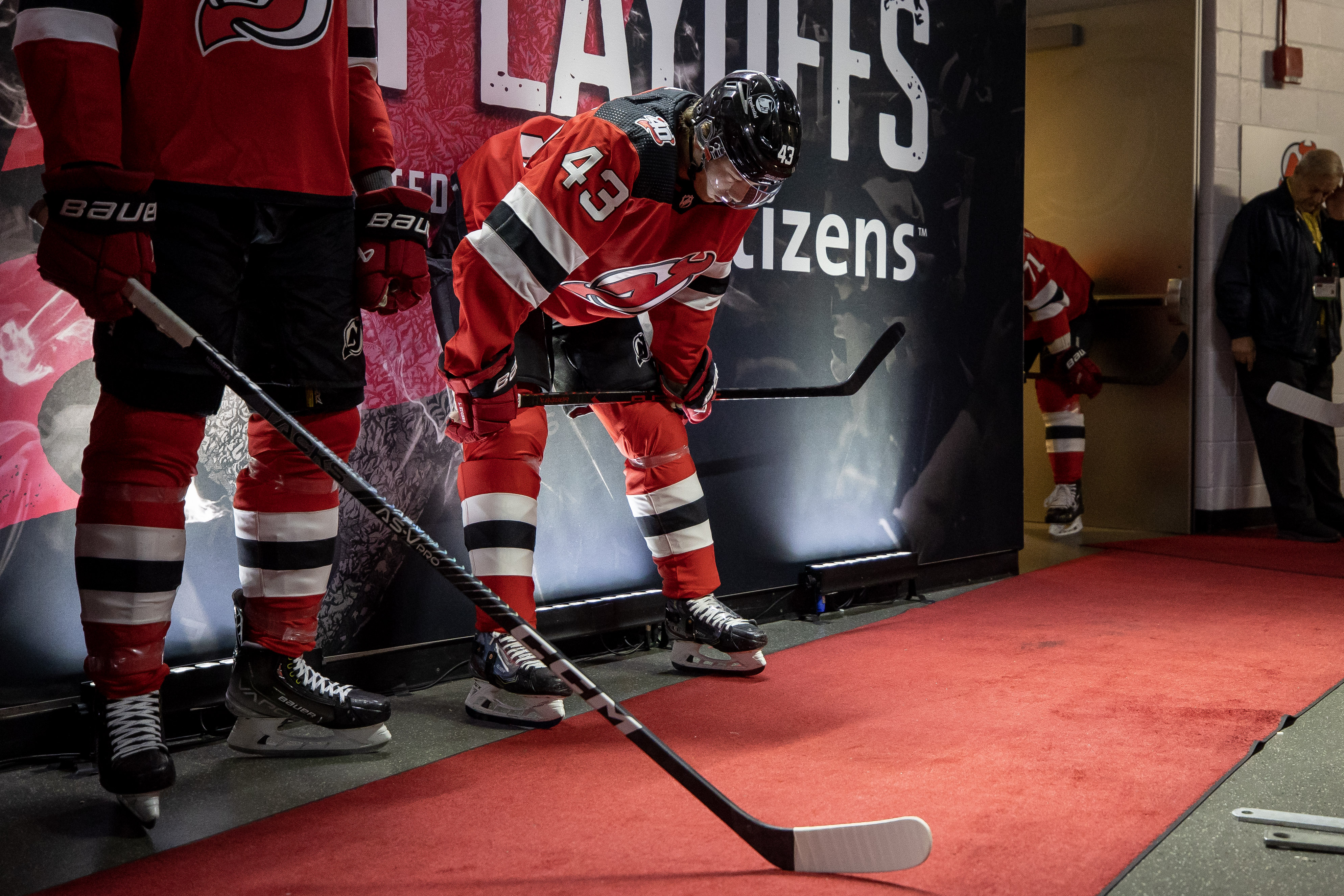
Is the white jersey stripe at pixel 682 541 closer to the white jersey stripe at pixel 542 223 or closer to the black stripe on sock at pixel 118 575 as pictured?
the white jersey stripe at pixel 542 223

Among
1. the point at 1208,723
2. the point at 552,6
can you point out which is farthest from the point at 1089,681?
the point at 552,6

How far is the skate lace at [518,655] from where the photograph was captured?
2.12m

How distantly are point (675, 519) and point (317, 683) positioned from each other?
2.82ft

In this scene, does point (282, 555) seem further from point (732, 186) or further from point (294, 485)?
point (732, 186)

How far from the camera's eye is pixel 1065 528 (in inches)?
194

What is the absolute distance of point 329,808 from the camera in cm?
165

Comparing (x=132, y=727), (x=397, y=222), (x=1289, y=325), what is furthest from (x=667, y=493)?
(x=1289, y=325)

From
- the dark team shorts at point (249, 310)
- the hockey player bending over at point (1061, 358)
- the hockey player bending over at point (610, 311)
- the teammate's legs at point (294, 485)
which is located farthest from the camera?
the hockey player bending over at point (1061, 358)

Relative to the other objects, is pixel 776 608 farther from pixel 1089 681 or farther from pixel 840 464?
pixel 1089 681

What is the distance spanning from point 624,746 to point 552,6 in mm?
1691

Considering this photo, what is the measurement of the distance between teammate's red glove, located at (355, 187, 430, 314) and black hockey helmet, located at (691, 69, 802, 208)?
21.6 inches

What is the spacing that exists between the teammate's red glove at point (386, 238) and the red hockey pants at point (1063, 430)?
3.63 meters

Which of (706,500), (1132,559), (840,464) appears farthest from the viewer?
(1132,559)

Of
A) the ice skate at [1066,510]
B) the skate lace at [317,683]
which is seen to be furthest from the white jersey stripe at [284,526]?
the ice skate at [1066,510]
